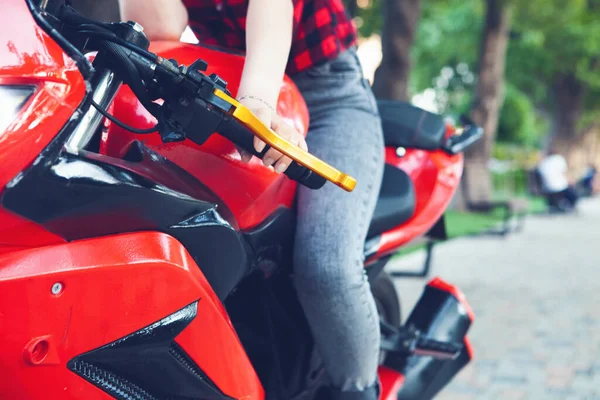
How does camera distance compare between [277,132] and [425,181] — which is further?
[425,181]

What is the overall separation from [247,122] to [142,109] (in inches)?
12.1

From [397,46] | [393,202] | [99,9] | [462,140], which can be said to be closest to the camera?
[393,202]

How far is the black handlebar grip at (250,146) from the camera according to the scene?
1280 millimetres

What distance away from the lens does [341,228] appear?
179 cm

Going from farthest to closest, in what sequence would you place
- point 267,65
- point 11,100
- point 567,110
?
point 567,110 → point 267,65 → point 11,100

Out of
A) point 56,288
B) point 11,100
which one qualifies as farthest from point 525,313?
point 11,100

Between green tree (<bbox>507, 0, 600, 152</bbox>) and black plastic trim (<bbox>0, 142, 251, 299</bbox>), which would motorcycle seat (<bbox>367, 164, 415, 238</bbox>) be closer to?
black plastic trim (<bbox>0, 142, 251, 299</bbox>)

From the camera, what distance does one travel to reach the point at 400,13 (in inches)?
400

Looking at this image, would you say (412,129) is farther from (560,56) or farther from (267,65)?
(560,56)

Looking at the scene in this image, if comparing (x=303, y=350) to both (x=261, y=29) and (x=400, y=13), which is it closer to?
(x=261, y=29)

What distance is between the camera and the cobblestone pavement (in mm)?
3691

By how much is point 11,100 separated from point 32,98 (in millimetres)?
29

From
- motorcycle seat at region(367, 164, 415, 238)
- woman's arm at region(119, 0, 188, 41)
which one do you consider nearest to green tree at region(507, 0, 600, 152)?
motorcycle seat at region(367, 164, 415, 238)

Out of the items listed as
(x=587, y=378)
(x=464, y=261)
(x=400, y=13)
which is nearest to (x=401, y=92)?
(x=400, y=13)
